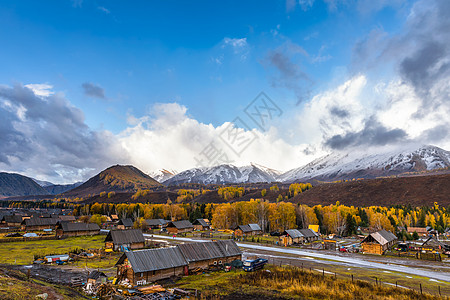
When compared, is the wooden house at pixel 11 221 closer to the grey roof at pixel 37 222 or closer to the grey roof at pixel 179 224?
the grey roof at pixel 37 222

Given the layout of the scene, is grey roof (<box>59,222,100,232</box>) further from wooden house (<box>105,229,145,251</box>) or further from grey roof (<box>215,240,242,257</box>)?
grey roof (<box>215,240,242,257</box>)

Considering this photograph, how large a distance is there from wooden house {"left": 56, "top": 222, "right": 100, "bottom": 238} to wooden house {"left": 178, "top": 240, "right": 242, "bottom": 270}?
61.8 metres

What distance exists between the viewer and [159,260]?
116 ft

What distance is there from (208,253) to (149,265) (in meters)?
11.3

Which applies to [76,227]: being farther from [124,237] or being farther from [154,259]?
[154,259]

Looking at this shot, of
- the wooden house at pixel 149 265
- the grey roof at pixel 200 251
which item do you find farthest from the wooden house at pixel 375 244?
the wooden house at pixel 149 265

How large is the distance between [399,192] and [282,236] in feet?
539

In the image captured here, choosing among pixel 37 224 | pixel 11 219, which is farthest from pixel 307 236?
pixel 11 219

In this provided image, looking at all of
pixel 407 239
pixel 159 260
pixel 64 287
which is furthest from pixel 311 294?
pixel 407 239

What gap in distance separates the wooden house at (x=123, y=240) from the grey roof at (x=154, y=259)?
25.2m

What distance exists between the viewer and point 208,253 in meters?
42.3

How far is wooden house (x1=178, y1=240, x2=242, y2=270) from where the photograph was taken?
39719mm

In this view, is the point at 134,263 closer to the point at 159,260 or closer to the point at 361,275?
the point at 159,260

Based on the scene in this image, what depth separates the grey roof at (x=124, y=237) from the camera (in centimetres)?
5963
